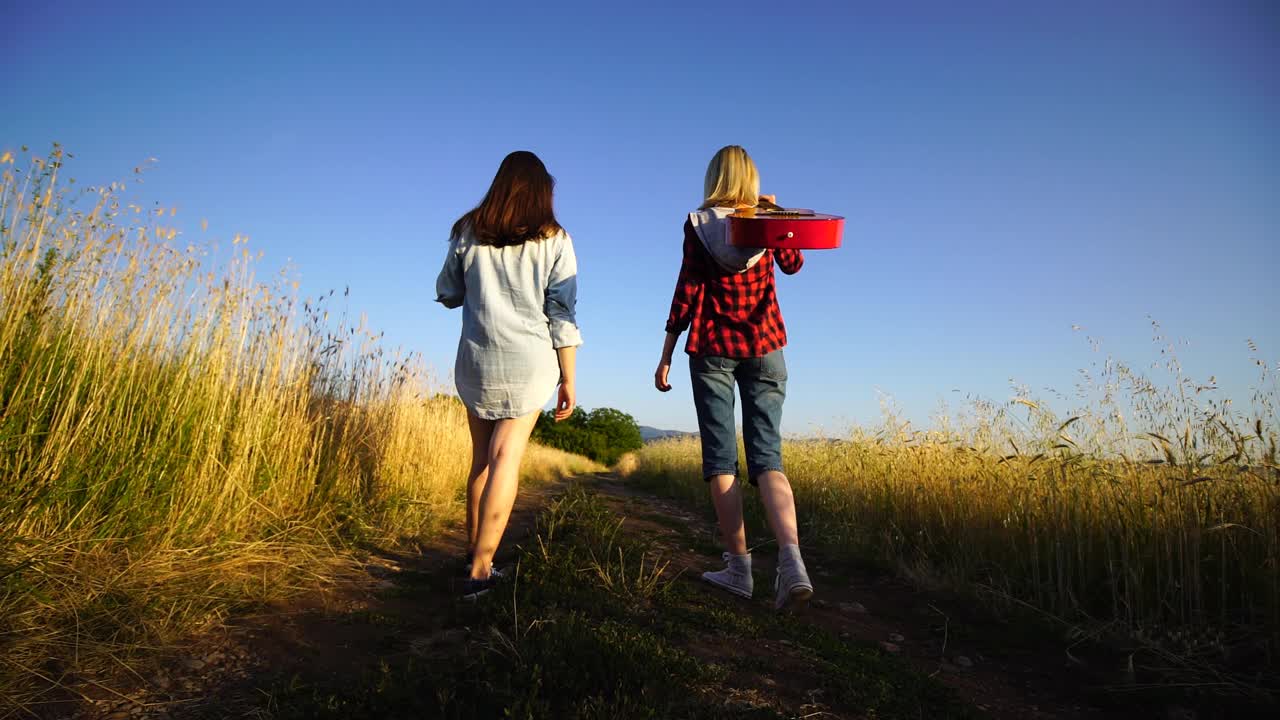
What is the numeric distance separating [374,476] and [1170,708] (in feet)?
16.3

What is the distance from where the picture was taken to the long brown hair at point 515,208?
3.11m

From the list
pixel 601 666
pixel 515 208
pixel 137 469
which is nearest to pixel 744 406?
pixel 515 208

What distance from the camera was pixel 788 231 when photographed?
288 centimetres

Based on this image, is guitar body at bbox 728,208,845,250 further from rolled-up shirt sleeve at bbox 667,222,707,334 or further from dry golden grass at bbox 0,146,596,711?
dry golden grass at bbox 0,146,596,711

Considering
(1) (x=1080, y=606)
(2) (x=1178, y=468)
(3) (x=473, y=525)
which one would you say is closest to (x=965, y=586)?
(1) (x=1080, y=606)

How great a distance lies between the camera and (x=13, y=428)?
2543 millimetres

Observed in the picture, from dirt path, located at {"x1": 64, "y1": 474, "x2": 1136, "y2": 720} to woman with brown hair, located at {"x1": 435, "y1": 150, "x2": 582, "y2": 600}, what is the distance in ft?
1.60

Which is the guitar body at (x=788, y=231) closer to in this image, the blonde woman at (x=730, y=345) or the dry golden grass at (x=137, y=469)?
the blonde woman at (x=730, y=345)

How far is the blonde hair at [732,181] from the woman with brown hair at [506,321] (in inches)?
32.7

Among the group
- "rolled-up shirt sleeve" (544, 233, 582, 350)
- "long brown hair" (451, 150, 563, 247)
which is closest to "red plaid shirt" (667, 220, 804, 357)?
"rolled-up shirt sleeve" (544, 233, 582, 350)

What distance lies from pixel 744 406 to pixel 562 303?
43.3 inches

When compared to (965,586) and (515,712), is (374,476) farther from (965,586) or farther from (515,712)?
(965,586)

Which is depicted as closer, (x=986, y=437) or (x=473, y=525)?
(x=473, y=525)

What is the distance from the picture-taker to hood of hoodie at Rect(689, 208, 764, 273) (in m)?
3.07
